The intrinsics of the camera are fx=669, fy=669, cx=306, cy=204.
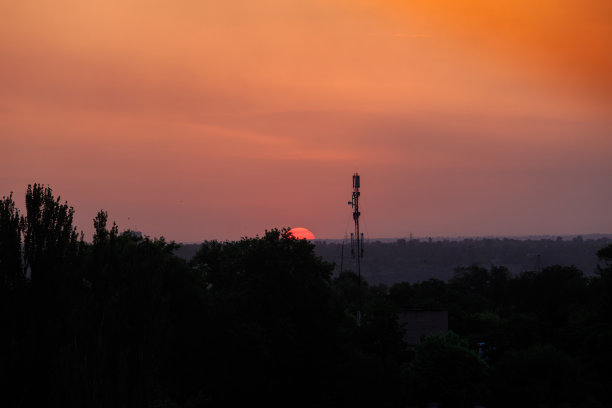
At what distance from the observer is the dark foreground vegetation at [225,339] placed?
19.8 metres

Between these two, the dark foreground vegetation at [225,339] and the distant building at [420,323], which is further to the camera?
the distant building at [420,323]

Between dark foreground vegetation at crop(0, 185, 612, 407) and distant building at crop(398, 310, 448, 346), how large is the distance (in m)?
7.67

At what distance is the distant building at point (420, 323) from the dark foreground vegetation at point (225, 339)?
7.67 metres

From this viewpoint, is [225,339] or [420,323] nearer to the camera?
[225,339]

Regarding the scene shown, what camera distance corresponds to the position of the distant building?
6862cm

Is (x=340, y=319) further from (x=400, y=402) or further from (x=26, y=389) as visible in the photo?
(x=26, y=389)

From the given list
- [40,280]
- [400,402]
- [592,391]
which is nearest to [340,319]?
[400,402]

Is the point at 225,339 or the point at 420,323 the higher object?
the point at 225,339

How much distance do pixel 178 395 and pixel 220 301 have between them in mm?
5858

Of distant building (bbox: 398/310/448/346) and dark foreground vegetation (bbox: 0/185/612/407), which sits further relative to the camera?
distant building (bbox: 398/310/448/346)

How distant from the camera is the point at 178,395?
32.7 meters

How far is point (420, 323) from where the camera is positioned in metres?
68.8

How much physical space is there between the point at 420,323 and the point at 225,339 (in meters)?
37.0

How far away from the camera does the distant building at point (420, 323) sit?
68.6 meters
